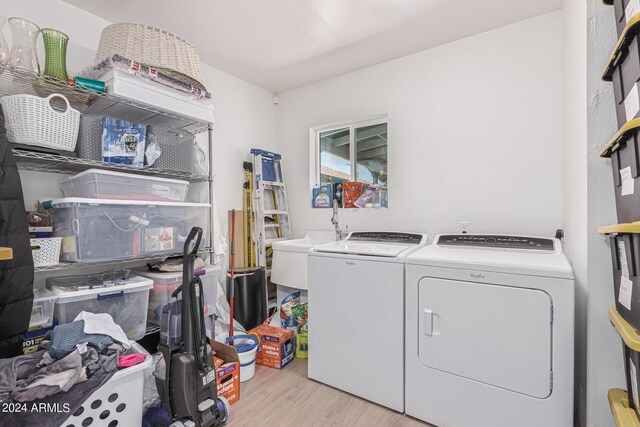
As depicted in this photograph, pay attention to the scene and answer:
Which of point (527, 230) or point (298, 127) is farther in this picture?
point (298, 127)

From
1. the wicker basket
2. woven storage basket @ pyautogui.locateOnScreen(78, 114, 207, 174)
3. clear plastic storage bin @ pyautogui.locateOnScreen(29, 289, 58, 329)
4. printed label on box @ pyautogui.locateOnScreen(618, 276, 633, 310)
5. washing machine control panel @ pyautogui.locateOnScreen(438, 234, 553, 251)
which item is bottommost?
clear plastic storage bin @ pyautogui.locateOnScreen(29, 289, 58, 329)

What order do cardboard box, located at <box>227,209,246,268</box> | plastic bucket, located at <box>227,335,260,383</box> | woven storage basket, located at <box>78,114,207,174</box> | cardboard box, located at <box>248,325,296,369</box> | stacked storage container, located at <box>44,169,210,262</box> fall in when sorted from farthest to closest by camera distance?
cardboard box, located at <box>227,209,246,268</box>
cardboard box, located at <box>248,325,296,369</box>
plastic bucket, located at <box>227,335,260,383</box>
woven storage basket, located at <box>78,114,207,174</box>
stacked storage container, located at <box>44,169,210,262</box>

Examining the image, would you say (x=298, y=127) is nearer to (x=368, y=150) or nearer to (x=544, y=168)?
(x=368, y=150)

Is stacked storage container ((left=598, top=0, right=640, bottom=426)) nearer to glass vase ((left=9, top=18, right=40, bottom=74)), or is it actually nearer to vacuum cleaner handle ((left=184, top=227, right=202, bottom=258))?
vacuum cleaner handle ((left=184, top=227, right=202, bottom=258))

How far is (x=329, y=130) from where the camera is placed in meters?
3.28

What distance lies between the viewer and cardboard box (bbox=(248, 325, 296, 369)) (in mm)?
2299

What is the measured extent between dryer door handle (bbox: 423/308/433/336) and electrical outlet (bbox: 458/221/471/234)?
0.91 meters

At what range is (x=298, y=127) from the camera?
11.1 ft

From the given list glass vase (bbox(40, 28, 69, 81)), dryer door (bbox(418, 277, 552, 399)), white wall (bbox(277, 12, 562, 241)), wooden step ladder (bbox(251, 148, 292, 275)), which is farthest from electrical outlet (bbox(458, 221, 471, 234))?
glass vase (bbox(40, 28, 69, 81))

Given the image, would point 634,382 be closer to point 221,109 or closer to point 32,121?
point 32,121

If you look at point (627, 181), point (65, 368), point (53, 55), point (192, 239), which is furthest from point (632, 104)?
point (53, 55)

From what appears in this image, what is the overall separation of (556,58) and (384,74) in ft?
4.29

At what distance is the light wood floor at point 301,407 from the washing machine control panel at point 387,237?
3.80 feet

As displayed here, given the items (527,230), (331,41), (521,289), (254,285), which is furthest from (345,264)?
(331,41)
